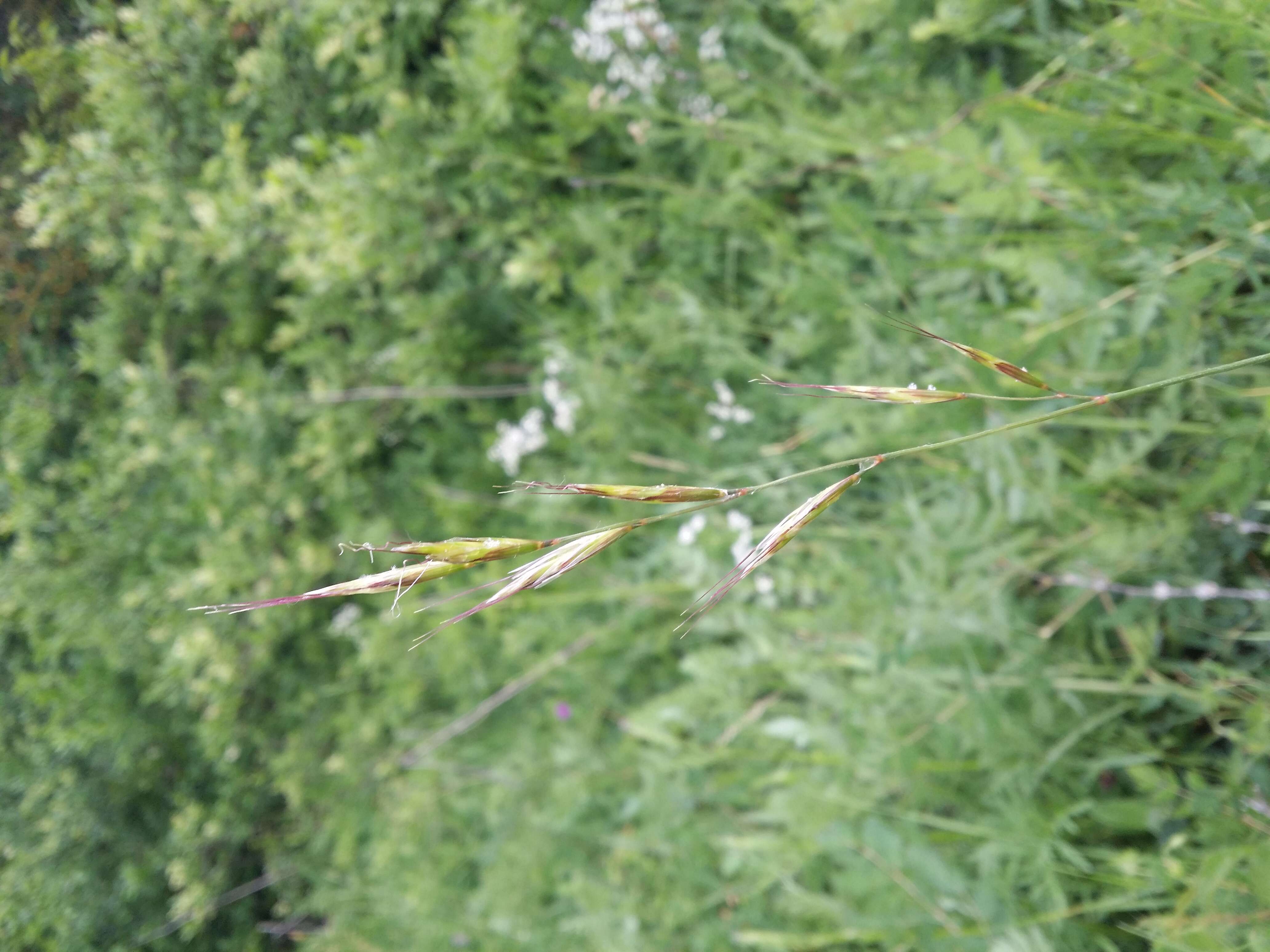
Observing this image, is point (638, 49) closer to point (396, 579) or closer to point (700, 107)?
point (700, 107)

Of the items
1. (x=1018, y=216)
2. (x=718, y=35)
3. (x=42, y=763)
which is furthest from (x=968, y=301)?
(x=42, y=763)

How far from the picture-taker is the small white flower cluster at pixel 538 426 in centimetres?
212

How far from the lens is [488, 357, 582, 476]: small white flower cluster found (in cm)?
212

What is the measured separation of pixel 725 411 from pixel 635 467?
34cm

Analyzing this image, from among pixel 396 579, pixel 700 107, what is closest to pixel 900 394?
pixel 396 579

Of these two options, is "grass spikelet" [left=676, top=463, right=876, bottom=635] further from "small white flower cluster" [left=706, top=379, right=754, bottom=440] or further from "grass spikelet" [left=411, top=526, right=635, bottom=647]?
"small white flower cluster" [left=706, top=379, right=754, bottom=440]

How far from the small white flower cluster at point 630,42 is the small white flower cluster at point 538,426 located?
26.5 inches

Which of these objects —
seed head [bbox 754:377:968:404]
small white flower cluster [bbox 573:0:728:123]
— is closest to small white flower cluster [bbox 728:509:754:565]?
small white flower cluster [bbox 573:0:728:123]

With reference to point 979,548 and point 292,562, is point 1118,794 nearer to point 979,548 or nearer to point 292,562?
point 979,548

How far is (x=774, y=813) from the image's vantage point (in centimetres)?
171

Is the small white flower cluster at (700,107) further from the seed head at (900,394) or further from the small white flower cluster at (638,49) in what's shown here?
the seed head at (900,394)

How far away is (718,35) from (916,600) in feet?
4.34

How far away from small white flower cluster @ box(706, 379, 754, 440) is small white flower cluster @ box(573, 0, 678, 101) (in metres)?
0.68

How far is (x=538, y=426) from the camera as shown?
2229 mm
